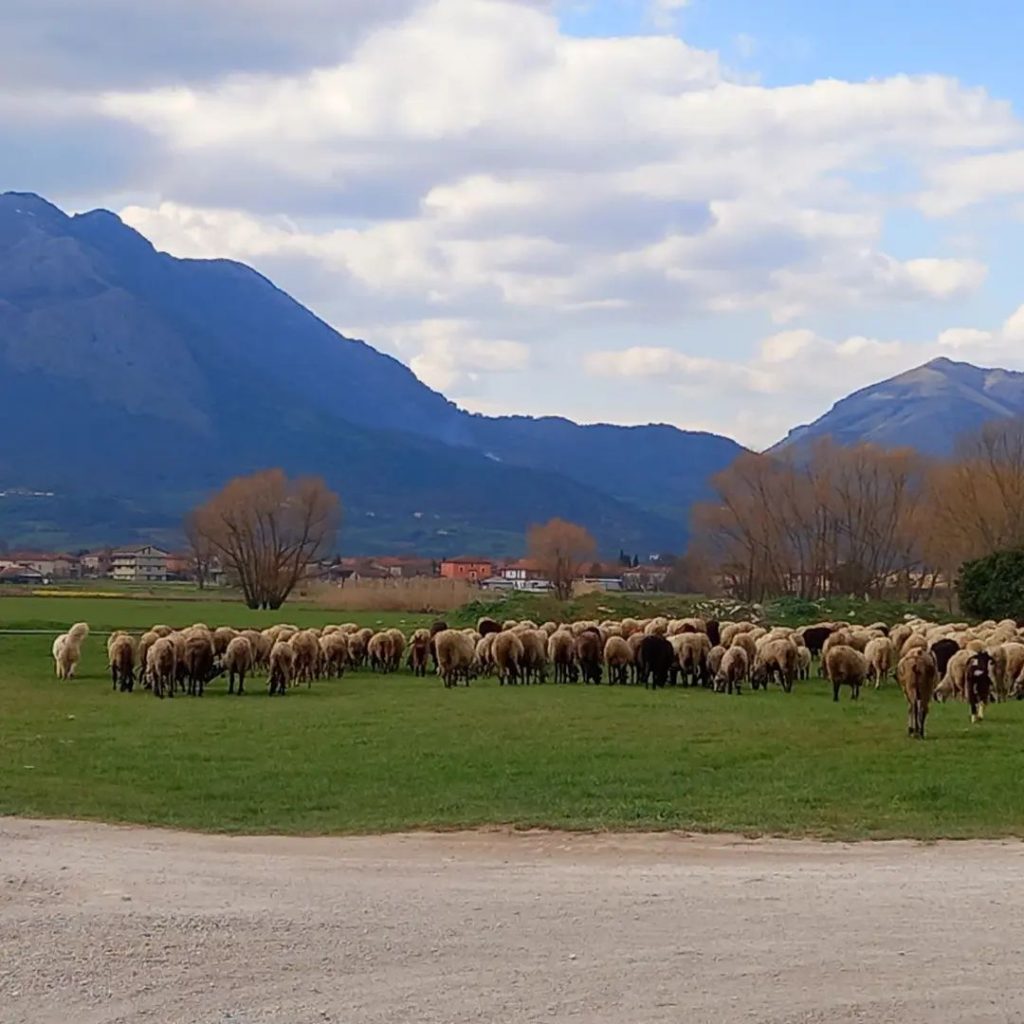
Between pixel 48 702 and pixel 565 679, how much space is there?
1208cm

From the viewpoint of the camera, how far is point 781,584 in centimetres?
8975

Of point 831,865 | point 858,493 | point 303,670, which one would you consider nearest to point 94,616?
point 303,670

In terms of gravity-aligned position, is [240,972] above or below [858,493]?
below

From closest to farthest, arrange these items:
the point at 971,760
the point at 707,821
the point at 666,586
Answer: the point at 707,821, the point at 971,760, the point at 666,586

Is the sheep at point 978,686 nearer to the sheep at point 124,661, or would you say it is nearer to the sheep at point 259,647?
the sheep at point 259,647

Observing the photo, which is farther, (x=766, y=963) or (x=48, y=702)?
(x=48, y=702)

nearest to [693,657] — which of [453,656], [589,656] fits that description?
[589,656]

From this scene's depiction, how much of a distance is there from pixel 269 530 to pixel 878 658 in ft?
221

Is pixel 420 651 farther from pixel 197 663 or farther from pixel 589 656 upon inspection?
pixel 197 663

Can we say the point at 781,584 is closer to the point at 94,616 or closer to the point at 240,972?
the point at 94,616

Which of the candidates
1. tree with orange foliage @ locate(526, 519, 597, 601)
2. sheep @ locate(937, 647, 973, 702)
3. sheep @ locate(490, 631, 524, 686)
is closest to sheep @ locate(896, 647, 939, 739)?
sheep @ locate(937, 647, 973, 702)

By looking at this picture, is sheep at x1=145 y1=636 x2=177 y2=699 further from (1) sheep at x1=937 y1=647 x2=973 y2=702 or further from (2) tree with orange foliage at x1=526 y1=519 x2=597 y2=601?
(2) tree with orange foliage at x1=526 y1=519 x2=597 y2=601

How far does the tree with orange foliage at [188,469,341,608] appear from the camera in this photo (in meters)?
92.2

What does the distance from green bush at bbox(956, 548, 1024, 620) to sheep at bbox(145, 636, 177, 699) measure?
30.3 m
